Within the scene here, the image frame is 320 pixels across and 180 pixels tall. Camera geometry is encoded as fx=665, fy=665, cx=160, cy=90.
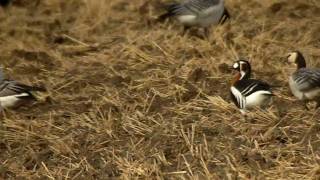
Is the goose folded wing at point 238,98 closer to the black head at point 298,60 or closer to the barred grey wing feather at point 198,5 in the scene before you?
the black head at point 298,60

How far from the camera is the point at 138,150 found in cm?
600

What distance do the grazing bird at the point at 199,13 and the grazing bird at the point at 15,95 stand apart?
3029mm

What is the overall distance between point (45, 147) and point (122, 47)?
3297mm

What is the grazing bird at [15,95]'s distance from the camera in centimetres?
738

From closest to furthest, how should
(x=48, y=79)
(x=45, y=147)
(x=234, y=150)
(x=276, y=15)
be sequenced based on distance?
(x=234, y=150) < (x=45, y=147) < (x=48, y=79) < (x=276, y=15)

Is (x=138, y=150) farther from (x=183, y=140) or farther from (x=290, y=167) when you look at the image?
(x=290, y=167)

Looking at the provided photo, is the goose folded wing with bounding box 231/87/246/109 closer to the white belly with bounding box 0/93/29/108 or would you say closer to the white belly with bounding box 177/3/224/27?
the white belly with bounding box 0/93/29/108

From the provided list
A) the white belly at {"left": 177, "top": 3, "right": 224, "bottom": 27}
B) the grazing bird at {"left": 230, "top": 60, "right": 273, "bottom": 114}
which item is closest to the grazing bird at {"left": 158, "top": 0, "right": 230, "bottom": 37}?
the white belly at {"left": 177, "top": 3, "right": 224, "bottom": 27}

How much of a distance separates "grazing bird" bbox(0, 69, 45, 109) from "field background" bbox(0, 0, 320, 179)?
12 centimetres

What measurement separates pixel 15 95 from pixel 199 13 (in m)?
3.40

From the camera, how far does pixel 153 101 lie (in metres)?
7.22

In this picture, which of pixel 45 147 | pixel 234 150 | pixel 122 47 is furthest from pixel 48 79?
pixel 234 150

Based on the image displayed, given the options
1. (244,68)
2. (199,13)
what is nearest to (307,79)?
(244,68)

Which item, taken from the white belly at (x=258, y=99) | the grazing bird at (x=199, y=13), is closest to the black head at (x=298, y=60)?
the white belly at (x=258, y=99)
